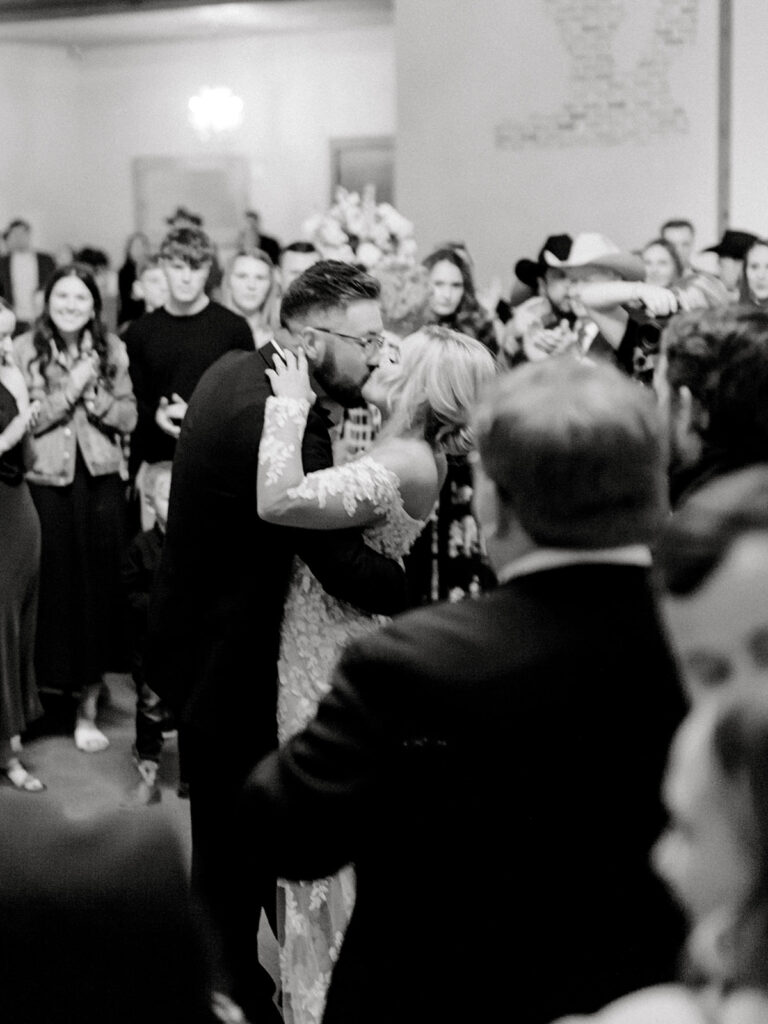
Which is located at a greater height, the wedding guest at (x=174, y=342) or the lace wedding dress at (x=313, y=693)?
the wedding guest at (x=174, y=342)

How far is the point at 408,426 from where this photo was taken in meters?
2.47

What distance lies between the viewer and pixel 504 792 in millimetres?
1317

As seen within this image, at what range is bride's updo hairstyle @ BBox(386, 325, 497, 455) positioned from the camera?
2430mm

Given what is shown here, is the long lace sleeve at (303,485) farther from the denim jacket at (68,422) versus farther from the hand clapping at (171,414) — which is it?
the denim jacket at (68,422)

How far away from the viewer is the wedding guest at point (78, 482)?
458 cm

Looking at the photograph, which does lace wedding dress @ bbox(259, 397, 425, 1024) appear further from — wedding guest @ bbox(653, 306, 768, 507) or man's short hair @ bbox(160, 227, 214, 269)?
man's short hair @ bbox(160, 227, 214, 269)

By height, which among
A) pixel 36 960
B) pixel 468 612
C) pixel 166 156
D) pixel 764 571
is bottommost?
pixel 36 960

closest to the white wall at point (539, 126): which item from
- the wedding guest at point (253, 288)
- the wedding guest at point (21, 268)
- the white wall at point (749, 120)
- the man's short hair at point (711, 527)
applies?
the white wall at point (749, 120)

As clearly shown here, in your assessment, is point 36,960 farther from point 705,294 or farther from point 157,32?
point 157,32

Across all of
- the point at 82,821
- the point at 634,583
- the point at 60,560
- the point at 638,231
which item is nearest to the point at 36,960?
the point at 82,821

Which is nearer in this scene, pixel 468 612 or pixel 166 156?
pixel 468 612

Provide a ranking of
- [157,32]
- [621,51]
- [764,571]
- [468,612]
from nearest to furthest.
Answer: [764,571]
[468,612]
[621,51]
[157,32]

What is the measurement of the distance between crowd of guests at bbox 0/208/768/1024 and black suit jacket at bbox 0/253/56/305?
6.90m

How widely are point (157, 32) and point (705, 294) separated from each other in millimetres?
9603
